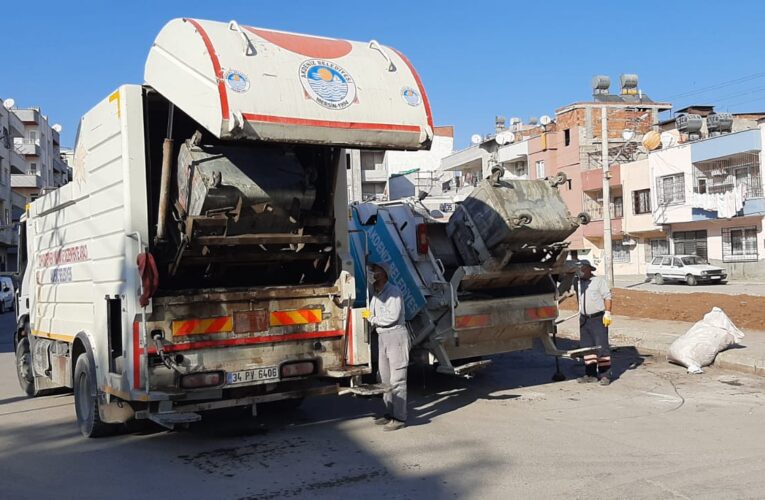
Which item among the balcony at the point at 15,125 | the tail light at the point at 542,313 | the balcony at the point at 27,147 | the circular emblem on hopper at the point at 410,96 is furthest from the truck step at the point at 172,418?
the balcony at the point at 27,147

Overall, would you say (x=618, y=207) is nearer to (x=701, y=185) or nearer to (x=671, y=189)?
(x=671, y=189)

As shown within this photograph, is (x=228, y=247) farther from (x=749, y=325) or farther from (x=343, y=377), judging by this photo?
(x=749, y=325)

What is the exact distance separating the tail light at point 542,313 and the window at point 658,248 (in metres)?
38.0

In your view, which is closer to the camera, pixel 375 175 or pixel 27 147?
pixel 375 175

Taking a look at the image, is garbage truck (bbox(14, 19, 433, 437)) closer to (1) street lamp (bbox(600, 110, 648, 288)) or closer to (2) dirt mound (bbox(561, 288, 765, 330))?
(2) dirt mound (bbox(561, 288, 765, 330))

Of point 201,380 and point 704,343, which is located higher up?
point 201,380

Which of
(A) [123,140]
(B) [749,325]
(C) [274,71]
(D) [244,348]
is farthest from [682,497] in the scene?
(B) [749,325]

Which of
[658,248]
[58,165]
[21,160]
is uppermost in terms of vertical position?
[58,165]

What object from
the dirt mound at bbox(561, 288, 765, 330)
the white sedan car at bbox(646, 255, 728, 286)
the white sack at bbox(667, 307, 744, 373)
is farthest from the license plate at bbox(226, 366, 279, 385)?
the white sedan car at bbox(646, 255, 728, 286)

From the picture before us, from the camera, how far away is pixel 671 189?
42.9 meters

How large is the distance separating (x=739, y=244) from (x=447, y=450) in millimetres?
37186

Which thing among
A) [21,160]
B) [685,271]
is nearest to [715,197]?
[685,271]

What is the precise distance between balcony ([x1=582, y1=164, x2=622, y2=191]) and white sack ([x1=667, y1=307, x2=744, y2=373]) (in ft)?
126

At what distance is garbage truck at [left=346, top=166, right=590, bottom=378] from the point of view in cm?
838
